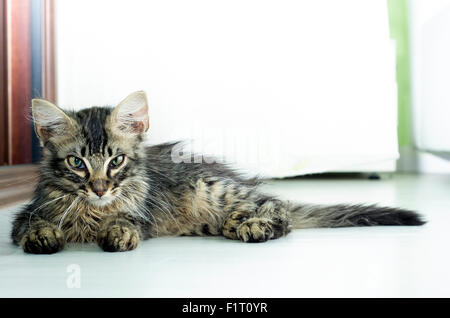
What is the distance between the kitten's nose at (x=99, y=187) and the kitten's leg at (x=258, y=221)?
0.45 m

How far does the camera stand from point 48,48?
11.0 ft

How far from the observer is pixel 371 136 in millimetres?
3785

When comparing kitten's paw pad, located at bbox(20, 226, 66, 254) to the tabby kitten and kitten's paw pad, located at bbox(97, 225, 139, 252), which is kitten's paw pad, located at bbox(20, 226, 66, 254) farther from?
kitten's paw pad, located at bbox(97, 225, 139, 252)

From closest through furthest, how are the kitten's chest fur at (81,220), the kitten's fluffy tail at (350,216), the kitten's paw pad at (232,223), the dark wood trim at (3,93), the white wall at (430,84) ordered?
the kitten's chest fur at (81,220)
the kitten's paw pad at (232,223)
the kitten's fluffy tail at (350,216)
the dark wood trim at (3,93)
the white wall at (430,84)

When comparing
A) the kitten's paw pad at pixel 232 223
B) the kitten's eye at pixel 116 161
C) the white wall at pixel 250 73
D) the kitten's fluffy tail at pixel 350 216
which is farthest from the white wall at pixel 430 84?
the kitten's eye at pixel 116 161

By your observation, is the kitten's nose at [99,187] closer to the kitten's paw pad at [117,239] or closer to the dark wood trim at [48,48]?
the kitten's paw pad at [117,239]

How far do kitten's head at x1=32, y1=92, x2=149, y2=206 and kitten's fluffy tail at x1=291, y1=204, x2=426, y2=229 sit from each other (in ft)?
2.08

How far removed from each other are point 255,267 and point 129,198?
0.51 meters

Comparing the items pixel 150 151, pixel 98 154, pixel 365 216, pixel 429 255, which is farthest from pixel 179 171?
pixel 429 255

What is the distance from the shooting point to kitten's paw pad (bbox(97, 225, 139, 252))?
4.69ft

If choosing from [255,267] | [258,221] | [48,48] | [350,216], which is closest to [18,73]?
[48,48]

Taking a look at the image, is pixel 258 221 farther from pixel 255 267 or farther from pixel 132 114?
pixel 132 114

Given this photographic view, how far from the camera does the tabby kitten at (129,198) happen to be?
1.46 meters

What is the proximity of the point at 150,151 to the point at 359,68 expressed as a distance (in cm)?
242
